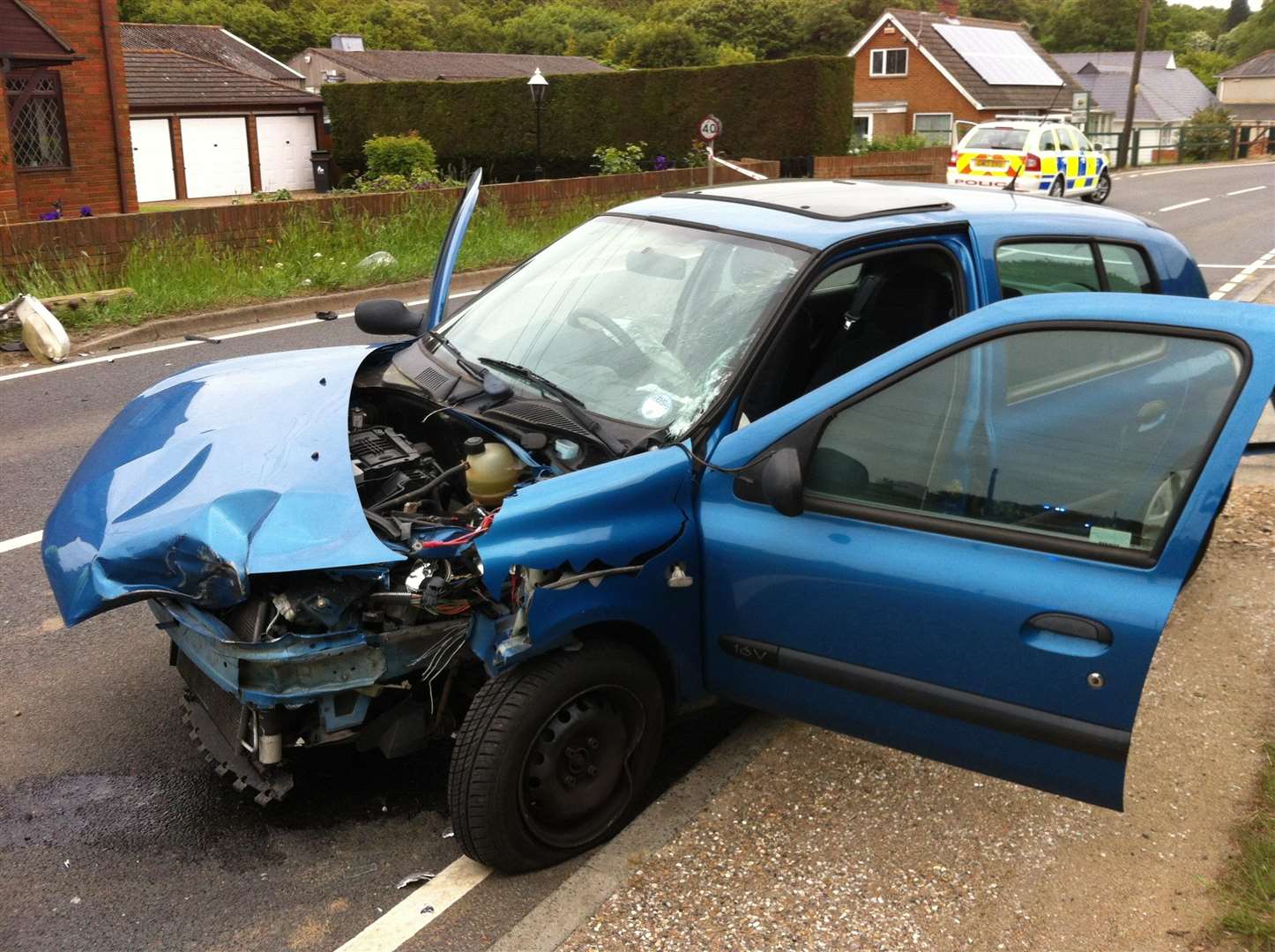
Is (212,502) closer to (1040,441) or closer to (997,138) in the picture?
(1040,441)

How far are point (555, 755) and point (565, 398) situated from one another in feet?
3.56

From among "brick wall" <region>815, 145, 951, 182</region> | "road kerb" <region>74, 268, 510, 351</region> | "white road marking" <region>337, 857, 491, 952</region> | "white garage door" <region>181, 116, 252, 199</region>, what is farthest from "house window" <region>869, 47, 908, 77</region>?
"white road marking" <region>337, 857, 491, 952</region>

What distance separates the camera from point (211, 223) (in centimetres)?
1277

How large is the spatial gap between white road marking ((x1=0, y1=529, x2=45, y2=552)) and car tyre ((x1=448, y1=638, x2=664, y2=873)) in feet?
10.9

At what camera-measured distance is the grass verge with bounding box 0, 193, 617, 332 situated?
11141mm

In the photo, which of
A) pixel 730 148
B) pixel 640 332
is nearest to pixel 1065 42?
pixel 730 148

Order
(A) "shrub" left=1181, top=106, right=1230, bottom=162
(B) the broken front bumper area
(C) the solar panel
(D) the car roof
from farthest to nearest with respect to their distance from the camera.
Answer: (C) the solar panel, (A) "shrub" left=1181, top=106, right=1230, bottom=162, (D) the car roof, (B) the broken front bumper area

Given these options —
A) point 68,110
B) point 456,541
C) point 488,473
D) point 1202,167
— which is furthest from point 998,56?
point 456,541

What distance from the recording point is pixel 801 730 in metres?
3.83

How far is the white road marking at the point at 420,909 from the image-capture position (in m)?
2.92

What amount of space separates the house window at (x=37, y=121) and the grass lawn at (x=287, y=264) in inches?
443

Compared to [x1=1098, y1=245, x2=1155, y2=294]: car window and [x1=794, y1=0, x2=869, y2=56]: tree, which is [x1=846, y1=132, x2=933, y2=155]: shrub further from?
[x1=794, y1=0, x2=869, y2=56]: tree

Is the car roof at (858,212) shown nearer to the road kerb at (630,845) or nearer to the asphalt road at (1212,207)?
the road kerb at (630,845)

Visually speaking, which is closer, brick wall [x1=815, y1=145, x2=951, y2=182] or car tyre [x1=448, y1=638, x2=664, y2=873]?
car tyre [x1=448, y1=638, x2=664, y2=873]
